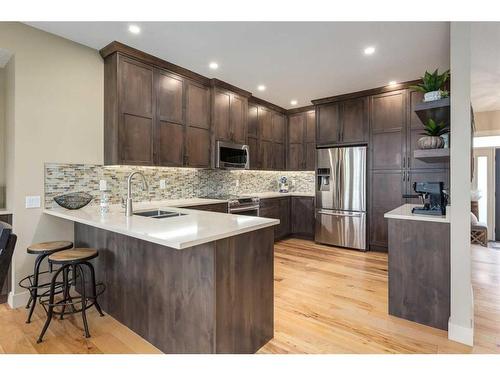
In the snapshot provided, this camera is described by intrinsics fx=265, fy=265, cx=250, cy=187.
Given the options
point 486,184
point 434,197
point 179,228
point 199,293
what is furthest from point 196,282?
point 486,184

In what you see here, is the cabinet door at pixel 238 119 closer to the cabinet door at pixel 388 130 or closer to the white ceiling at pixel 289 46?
the white ceiling at pixel 289 46

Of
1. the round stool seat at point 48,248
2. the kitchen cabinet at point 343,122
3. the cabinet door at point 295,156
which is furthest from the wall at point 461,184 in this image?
the cabinet door at point 295,156

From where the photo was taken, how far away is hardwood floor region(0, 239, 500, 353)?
1888 millimetres

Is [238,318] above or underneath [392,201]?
underneath

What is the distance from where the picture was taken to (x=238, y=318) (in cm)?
169

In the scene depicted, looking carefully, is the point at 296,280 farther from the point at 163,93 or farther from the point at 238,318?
the point at 163,93

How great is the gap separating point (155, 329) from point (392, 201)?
3.85 meters

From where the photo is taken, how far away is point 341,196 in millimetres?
4598

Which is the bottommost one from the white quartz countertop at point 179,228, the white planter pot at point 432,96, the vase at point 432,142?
the white quartz countertop at point 179,228

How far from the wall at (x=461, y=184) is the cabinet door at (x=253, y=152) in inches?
128

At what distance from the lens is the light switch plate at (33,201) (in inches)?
100

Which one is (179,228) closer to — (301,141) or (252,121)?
(252,121)

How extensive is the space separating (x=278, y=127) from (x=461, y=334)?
4.40 meters

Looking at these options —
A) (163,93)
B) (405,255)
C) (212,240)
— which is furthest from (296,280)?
(163,93)
